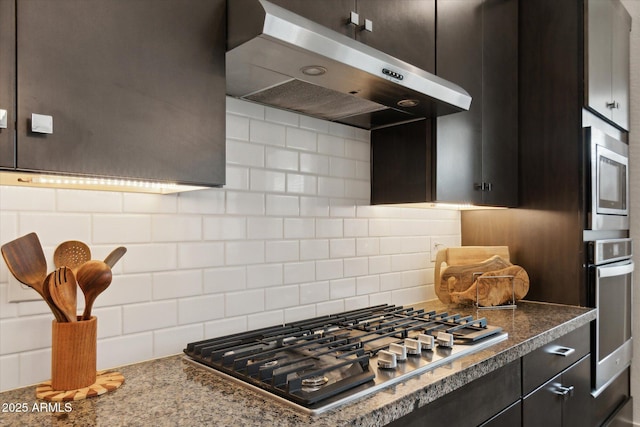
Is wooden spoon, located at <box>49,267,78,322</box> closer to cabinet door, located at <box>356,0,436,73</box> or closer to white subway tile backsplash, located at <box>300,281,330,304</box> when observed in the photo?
white subway tile backsplash, located at <box>300,281,330,304</box>

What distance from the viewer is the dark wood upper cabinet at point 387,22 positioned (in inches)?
54.4

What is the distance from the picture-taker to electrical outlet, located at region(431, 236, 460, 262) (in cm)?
247

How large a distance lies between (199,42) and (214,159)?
11.5 inches

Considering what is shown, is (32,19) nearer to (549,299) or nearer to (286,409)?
(286,409)

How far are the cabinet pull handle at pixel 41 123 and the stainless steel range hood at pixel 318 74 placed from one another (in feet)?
1.62

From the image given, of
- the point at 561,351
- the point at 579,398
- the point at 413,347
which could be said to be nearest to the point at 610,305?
the point at 579,398

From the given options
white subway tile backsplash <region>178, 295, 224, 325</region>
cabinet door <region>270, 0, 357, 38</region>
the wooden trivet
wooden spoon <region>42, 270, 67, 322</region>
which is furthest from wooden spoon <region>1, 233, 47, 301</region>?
cabinet door <region>270, 0, 357, 38</region>

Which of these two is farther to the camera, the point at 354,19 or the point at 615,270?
the point at 615,270

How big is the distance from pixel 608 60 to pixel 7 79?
2.74 meters

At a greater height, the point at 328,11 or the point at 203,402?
the point at 328,11

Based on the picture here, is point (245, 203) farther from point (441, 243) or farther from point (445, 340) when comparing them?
point (441, 243)

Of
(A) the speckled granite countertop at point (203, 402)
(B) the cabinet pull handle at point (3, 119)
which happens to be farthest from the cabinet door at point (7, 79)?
(A) the speckled granite countertop at point (203, 402)

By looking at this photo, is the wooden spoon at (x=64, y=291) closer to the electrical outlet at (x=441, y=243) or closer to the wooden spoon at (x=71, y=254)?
the wooden spoon at (x=71, y=254)

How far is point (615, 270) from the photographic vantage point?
2348 mm
